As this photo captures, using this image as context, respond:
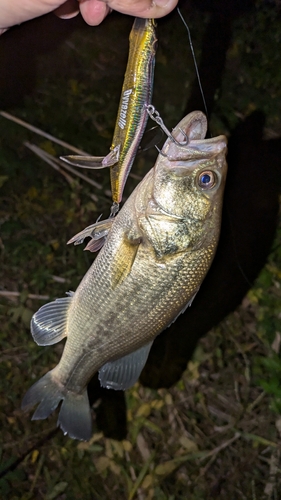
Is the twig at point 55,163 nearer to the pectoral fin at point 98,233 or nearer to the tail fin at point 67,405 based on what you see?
the pectoral fin at point 98,233

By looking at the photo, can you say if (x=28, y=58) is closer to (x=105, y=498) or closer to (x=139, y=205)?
(x=139, y=205)

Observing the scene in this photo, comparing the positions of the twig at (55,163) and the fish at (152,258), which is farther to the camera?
the twig at (55,163)

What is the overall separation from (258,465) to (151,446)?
1.01 metres

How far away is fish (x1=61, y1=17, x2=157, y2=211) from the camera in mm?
1517

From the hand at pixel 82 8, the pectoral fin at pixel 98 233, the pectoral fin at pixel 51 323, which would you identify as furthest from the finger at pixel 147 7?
the pectoral fin at pixel 51 323

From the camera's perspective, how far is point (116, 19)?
3.58m

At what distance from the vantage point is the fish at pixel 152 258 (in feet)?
5.29

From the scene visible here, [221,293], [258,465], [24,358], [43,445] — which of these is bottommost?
[258,465]

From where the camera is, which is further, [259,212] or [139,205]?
[259,212]

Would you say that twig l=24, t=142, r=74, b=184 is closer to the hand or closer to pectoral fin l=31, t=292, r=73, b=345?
the hand

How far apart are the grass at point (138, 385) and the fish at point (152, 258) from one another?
1648mm

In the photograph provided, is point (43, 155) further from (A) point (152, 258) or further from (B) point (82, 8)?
(A) point (152, 258)

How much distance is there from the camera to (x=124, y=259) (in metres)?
1.71

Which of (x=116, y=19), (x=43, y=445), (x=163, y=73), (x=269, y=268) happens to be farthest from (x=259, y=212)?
(x=43, y=445)
